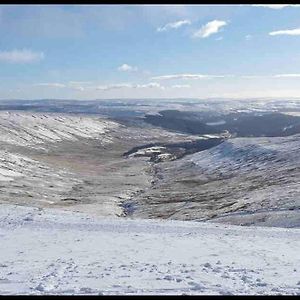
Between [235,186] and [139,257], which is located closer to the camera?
[139,257]

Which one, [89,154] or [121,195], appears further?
[89,154]

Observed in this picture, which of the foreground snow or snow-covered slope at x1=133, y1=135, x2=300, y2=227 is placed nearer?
the foreground snow

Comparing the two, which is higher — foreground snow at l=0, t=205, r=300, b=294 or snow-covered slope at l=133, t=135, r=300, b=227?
foreground snow at l=0, t=205, r=300, b=294

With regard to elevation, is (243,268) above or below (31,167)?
above

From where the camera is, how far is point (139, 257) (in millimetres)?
21062

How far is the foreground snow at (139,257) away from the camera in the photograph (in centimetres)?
1648

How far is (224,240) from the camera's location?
24.8 metres

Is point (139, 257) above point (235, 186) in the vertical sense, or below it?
above

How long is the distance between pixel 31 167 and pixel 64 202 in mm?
35462

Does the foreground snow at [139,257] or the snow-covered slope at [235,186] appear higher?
the foreground snow at [139,257]

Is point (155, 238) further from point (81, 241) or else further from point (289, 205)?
point (289, 205)

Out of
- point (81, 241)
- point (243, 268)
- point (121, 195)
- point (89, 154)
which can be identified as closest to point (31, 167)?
point (121, 195)

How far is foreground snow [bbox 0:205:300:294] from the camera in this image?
16.5 meters

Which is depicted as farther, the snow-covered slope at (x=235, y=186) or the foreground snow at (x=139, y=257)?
the snow-covered slope at (x=235, y=186)
